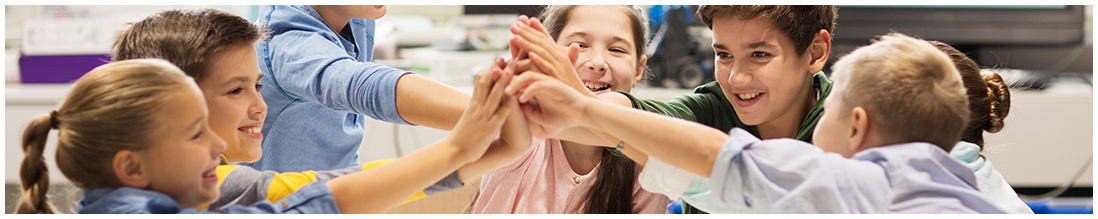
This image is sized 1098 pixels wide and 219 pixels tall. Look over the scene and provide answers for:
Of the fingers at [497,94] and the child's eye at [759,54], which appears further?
the child's eye at [759,54]

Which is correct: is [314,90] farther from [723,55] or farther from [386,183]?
[723,55]

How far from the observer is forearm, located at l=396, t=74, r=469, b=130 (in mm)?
906

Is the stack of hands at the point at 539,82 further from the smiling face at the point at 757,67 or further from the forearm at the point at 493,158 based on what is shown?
the smiling face at the point at 757,67

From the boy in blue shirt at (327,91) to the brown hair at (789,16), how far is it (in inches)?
17.0

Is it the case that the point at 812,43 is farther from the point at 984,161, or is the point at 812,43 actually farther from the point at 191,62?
the point at 191,62

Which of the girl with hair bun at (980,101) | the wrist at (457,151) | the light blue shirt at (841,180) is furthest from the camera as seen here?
the girl with hair bun at (980,101)

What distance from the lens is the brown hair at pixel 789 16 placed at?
1.09m

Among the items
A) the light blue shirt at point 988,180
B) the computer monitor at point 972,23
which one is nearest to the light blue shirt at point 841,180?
the light blue shirt at point 988,180

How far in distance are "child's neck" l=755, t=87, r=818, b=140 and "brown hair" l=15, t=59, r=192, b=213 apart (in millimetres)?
851

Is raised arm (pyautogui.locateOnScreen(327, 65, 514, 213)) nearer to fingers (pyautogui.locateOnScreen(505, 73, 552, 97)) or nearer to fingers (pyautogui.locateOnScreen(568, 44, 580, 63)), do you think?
fingers (pyautogui.locateOnScreen(505, 73, 552, 97))

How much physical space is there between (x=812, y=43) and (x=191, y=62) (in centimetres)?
87

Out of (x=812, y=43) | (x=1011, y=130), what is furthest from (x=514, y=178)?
(x=1011, y=130)

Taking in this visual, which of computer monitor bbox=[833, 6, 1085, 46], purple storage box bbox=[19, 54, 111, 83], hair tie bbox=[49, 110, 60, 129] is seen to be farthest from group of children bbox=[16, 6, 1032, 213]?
purple storage box bbox=[19, 54, 111, 83]

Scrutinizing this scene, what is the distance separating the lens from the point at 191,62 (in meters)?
0.85
